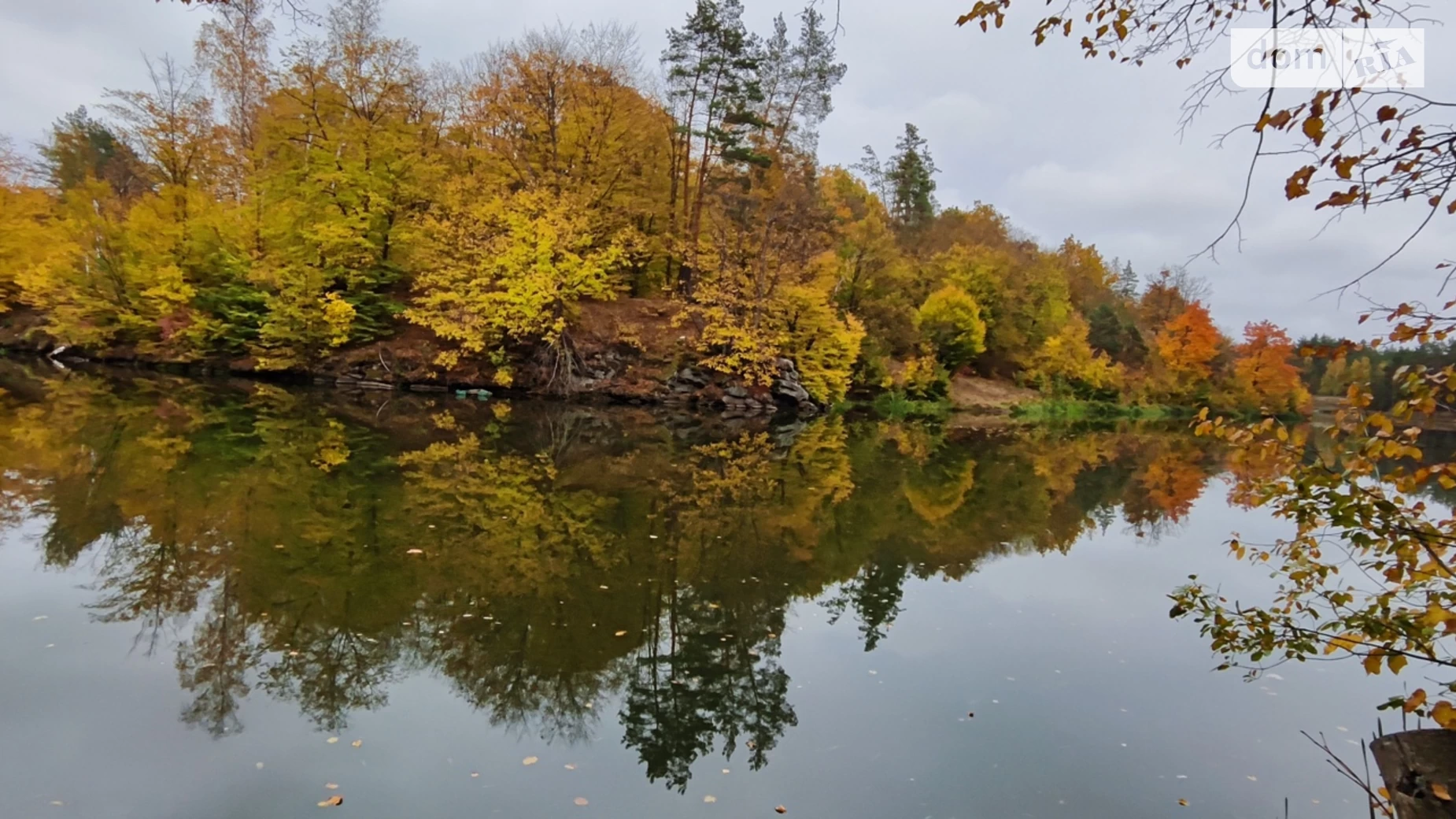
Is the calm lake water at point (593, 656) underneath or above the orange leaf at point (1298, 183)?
underneath

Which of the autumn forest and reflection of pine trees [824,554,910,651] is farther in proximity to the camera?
the autumn forest

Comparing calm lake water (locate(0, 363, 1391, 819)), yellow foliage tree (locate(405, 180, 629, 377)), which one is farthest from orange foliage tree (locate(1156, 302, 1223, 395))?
calm lake water (locate(0, 363, 1391, 819))

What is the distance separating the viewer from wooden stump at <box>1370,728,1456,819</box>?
2.01 meters

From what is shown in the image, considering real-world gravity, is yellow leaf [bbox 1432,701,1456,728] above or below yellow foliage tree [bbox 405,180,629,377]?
below

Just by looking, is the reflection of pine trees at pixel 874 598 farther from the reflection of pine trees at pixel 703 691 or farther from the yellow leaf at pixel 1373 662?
the yellow leaf at pixel 1373 662

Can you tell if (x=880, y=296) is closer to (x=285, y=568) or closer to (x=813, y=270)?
(x=813, y=270)

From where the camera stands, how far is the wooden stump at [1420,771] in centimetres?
201

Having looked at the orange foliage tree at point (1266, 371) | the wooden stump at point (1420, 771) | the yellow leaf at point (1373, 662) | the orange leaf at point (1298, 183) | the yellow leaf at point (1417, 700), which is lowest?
the wooden stump at point (1420, 771)

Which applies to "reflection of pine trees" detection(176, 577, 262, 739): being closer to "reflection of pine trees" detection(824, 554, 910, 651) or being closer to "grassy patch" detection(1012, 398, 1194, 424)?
"reflection of pine trees" detection(824, 554, 910, 651)

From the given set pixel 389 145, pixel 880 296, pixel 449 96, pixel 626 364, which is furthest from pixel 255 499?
pixel 880 296

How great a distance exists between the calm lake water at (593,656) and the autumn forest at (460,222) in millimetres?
14775

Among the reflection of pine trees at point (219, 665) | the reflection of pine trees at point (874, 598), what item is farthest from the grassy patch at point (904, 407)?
the reflection of pine trees at point (219, 665)

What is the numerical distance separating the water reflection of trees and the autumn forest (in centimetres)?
917

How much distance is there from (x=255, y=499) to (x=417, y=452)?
431 centimetres
